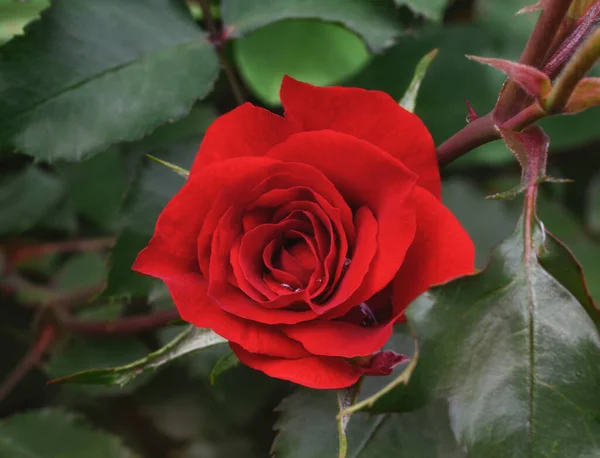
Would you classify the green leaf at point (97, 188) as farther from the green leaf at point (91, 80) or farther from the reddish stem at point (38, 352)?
the green leaf at point (91, 80)

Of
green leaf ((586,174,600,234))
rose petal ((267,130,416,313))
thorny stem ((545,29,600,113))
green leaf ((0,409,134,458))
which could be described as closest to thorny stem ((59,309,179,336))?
green leaf ((0,409,134,458))

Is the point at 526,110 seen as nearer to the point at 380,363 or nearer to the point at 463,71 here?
the point at 380,363

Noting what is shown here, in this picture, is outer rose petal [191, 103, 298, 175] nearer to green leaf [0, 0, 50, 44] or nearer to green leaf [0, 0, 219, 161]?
green leaf [0, 0, 219, 161]

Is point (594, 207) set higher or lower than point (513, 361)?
lower

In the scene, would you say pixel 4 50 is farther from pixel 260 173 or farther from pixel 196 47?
pixel 260 173

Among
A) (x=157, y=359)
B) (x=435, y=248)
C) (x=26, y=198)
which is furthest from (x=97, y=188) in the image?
(x=435, y=248)

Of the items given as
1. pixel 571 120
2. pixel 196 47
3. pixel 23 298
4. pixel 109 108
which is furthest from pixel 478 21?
pixel 23 298

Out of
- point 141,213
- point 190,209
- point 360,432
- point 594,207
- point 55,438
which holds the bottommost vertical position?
point 55,438
